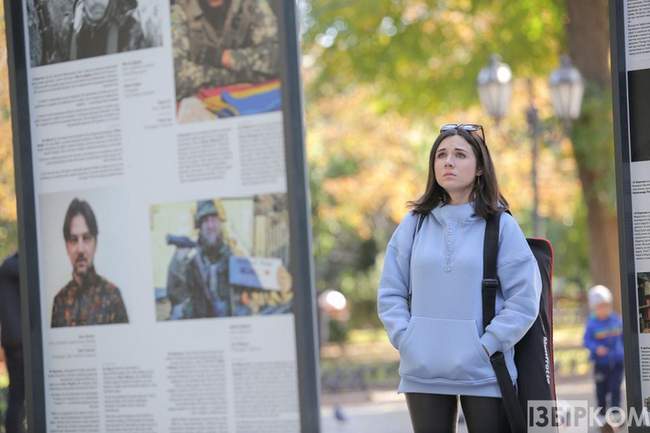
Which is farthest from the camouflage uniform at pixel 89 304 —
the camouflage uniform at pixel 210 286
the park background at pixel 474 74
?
the park background at pixel 474 74

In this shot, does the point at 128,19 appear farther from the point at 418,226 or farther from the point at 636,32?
the point at 636,32

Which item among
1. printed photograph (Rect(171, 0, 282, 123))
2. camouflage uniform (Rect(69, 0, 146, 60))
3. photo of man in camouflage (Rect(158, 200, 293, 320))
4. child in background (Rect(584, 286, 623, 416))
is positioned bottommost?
child in background (Rect(584, 286, 623, 416))

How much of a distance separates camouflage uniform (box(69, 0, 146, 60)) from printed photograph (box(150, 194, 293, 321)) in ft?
2.62

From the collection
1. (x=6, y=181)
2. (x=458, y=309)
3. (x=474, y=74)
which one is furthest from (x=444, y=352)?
(x=474, y=74)

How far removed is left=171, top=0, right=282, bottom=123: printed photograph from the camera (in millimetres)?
4488

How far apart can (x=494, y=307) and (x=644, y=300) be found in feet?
2.31

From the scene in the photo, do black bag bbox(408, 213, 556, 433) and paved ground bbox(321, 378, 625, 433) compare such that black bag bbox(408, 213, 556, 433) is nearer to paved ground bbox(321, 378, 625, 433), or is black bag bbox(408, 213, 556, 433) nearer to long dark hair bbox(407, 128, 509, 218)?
long dark hair bbox(407, 128, 509, 218)

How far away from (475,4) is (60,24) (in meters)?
14.0

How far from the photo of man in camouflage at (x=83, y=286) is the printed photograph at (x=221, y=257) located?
0.33 m

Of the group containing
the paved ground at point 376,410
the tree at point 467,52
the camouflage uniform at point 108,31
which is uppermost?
the tree at point 467,52

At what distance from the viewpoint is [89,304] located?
16.8 feet

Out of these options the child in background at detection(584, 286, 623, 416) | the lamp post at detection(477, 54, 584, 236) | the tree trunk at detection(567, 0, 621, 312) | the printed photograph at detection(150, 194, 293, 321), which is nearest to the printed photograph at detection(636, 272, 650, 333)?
the printed photograph at detection(150, 194, 293, 321)

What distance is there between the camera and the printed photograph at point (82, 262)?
5000 millimetres

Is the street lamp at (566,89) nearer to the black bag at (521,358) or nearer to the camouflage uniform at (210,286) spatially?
the black bag at (521,358)
